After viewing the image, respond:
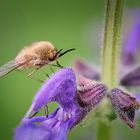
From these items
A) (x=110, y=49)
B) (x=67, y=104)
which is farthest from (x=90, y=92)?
(x=110, y=49)

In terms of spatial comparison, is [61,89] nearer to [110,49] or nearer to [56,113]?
[56,113]

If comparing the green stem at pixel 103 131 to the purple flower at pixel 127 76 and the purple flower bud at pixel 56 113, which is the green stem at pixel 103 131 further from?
the purple flower bud at pixel 56 113

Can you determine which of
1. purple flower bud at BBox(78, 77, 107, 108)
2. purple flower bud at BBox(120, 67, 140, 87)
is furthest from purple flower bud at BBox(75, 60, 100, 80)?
purple flower bud at BBox(78, 77, 107, 108)

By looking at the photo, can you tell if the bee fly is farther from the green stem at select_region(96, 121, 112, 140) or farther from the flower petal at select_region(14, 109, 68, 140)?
the green stem at select_region(96, 121, 112, 140)

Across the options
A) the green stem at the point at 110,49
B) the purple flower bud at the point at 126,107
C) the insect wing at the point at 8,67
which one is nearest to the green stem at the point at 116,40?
the green stem at the point at 110,49

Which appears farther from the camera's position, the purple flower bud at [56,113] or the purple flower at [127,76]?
the purple flower at [127,76]
